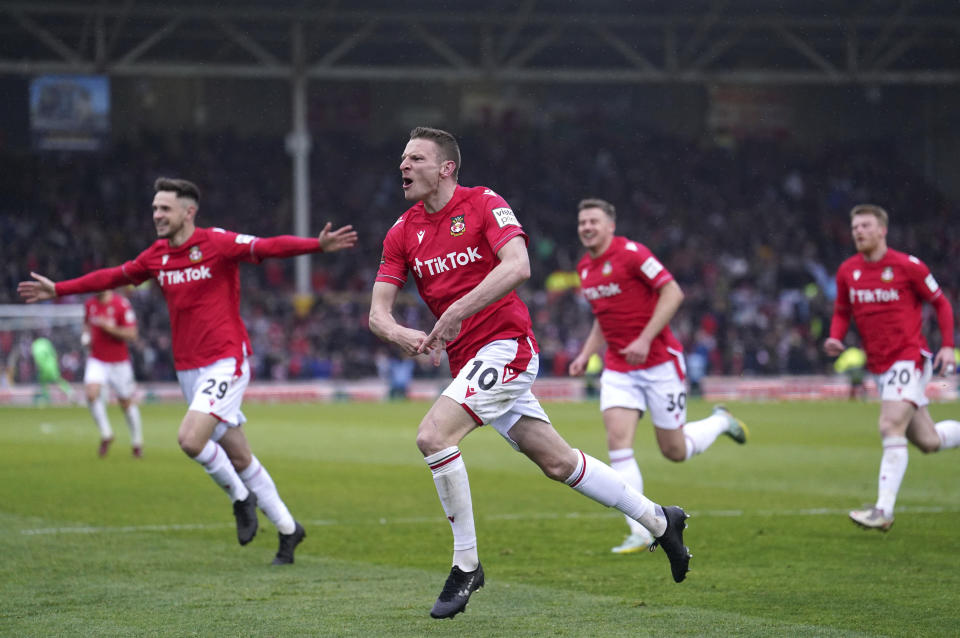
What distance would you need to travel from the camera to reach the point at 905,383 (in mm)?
9922

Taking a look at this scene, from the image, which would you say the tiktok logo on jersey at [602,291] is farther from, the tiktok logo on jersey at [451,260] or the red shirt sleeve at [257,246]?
the tiktok logo on jersey at [451,260]

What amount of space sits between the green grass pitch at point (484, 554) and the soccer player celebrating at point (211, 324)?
0.49 metres

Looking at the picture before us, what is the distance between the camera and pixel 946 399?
30.1 metres

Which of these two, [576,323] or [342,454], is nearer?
[342,454]

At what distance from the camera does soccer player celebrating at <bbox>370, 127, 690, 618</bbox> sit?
6383 mm

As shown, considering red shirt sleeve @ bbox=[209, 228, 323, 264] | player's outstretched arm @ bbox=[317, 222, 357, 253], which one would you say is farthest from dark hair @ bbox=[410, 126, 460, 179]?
red shirt sleeve @ bbox=[209, 228, 323, 264]

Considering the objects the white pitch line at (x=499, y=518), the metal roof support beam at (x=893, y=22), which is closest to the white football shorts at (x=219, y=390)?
the white pitch line at (x=499, y=518)

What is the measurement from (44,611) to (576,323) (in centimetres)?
3067

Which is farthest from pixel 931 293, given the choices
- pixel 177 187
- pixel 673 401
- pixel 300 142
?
pixel 300 142

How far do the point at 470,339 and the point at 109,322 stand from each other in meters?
12.0

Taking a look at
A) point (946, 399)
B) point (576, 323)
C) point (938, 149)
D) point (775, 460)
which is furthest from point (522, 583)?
point (938, 149)

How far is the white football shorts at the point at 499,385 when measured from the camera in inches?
254

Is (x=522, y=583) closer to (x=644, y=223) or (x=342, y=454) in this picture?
(x=342, y=454)

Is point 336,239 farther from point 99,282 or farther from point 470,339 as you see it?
point 99,282
